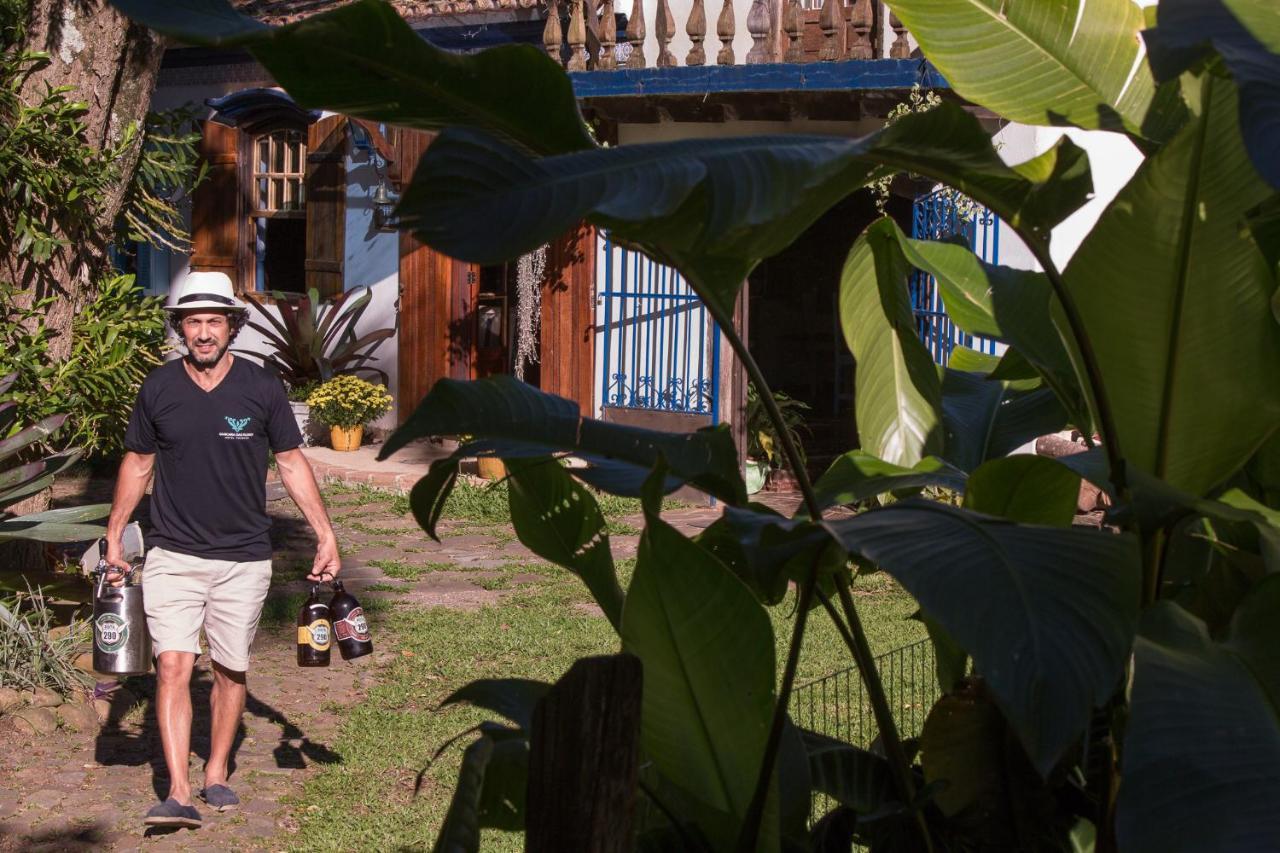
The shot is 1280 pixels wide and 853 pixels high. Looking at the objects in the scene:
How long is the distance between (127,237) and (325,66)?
23.1ft

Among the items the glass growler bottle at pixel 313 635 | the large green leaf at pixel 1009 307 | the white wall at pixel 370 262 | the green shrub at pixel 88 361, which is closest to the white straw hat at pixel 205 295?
the glass growler bottle at pixel 313 635

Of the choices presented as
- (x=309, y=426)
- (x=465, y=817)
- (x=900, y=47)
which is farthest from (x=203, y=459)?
(x=309, y=426)

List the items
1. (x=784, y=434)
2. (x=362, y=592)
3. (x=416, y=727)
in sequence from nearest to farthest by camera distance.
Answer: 1. (x=784, y=434)
2. (x=416, y=727)
3. (x=362, y=592)

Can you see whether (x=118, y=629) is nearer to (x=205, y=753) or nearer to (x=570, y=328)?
(x=205, y=753)

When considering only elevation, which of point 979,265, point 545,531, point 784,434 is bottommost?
point 545,531

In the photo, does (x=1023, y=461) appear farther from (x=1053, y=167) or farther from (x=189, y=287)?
(x=189, y=287)

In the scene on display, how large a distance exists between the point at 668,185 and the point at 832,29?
909 centimetres

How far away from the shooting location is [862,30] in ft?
32.9

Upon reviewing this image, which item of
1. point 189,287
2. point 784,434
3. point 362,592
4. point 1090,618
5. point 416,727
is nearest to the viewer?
point 1090,618

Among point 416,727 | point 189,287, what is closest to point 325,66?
point 189,287

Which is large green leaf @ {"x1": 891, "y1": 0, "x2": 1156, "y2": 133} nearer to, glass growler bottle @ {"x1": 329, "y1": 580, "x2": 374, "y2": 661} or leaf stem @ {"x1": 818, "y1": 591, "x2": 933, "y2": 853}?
leaf stem @ {"x1": 818, "y1": 591, "x2": 933, "y2": 853}

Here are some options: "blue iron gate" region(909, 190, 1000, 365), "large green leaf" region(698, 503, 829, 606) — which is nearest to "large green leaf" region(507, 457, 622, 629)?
"large green leaf" region(698, 503, 829, 606)

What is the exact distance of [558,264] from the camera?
12.3 metres

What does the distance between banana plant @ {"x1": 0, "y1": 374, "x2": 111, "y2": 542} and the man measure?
1051mm
